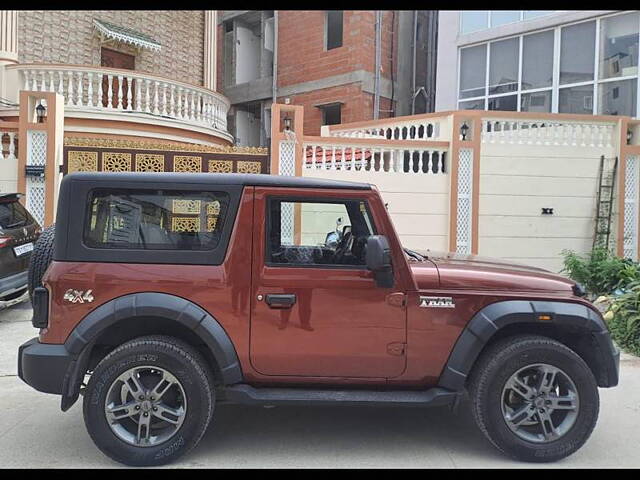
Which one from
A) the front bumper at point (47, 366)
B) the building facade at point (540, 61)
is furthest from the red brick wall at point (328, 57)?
the front bumper at point (47, 366)

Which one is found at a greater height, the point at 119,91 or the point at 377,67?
the point at 377,67

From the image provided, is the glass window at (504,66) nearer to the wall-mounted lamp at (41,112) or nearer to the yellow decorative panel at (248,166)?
the yellow decorative panel at (248,166)

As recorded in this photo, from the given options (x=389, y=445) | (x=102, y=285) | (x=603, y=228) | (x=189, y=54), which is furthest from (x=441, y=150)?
(x=189, y=54)

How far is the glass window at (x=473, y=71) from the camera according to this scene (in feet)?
48.5

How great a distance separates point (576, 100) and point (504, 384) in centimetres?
1180

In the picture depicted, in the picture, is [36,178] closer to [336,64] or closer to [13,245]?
[13,245]

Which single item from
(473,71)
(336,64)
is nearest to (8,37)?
(336,64)

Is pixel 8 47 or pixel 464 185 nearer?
pixel 464 185

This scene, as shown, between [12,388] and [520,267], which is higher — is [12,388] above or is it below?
below

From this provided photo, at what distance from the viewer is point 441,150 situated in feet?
30.9

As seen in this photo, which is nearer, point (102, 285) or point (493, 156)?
point (102, 285)

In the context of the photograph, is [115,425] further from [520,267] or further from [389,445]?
[520,267]

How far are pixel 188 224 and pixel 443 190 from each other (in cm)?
666

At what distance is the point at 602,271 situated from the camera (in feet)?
27.8
